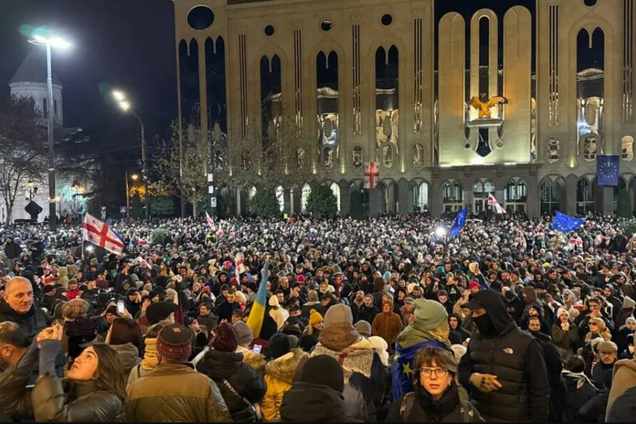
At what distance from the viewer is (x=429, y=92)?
50625 mm

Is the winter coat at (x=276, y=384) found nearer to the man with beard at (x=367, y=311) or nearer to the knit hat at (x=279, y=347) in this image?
the knit hat at (x=279, y=347)

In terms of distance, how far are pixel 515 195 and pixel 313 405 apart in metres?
50.3

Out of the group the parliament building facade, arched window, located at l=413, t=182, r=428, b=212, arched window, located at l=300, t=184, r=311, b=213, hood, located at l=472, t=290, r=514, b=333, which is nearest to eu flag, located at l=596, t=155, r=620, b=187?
the parliament building facade

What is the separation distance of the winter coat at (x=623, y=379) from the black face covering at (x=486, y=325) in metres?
0.82

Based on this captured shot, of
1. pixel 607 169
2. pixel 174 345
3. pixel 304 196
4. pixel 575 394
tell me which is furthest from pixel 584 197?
pixel 174 345

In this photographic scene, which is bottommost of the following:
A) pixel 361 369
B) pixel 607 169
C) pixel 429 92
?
pixel 361 369

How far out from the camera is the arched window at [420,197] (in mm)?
52906

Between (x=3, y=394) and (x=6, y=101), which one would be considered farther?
(x=6, y=101)

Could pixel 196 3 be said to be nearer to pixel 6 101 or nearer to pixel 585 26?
pixel 6 101

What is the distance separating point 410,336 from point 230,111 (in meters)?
51.8

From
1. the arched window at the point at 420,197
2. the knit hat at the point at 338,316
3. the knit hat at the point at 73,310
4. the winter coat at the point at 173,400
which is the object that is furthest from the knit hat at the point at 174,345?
the arched window at the point at 420,197

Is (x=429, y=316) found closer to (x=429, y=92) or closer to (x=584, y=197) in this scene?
(x=429, y=92)

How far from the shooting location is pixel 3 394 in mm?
3783

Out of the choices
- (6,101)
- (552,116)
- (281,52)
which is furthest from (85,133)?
(552,116)
